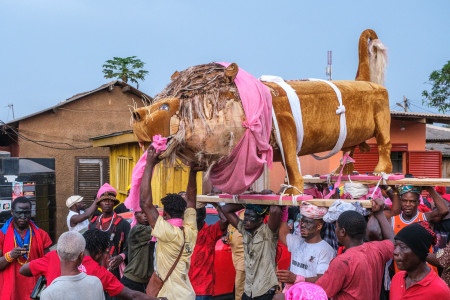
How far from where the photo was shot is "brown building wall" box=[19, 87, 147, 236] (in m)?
14.3

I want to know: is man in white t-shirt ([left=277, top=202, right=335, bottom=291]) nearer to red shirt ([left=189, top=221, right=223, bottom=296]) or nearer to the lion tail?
red shirt ([left=189, top=221, right=223, bottom=296])

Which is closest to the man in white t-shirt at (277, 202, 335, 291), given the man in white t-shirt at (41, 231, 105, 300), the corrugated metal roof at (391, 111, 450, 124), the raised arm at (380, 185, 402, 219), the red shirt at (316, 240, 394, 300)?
the red shirt at (316, 240, 394, 300)

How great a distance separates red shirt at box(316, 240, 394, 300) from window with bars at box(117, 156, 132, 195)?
368 inches

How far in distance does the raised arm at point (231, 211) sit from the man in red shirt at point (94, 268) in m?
1.19

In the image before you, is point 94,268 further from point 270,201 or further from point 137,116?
point 270,201

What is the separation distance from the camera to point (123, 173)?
1296 centimetres

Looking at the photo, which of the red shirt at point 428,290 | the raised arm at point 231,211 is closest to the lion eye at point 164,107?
the raised arm at point 231,211

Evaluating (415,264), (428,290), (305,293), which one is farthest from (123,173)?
(305,293)

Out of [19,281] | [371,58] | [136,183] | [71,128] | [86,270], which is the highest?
Answer: [71,128]

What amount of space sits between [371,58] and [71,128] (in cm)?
1157

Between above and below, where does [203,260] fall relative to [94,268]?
below

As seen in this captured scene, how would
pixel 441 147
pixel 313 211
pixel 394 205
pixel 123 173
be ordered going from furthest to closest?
pixel 441 147
pixel 123 173
pixel 394 205
pixel 313 211

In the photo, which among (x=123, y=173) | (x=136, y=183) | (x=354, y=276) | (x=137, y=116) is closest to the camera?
(x=354, y=276)

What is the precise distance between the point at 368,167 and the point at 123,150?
243 inches
